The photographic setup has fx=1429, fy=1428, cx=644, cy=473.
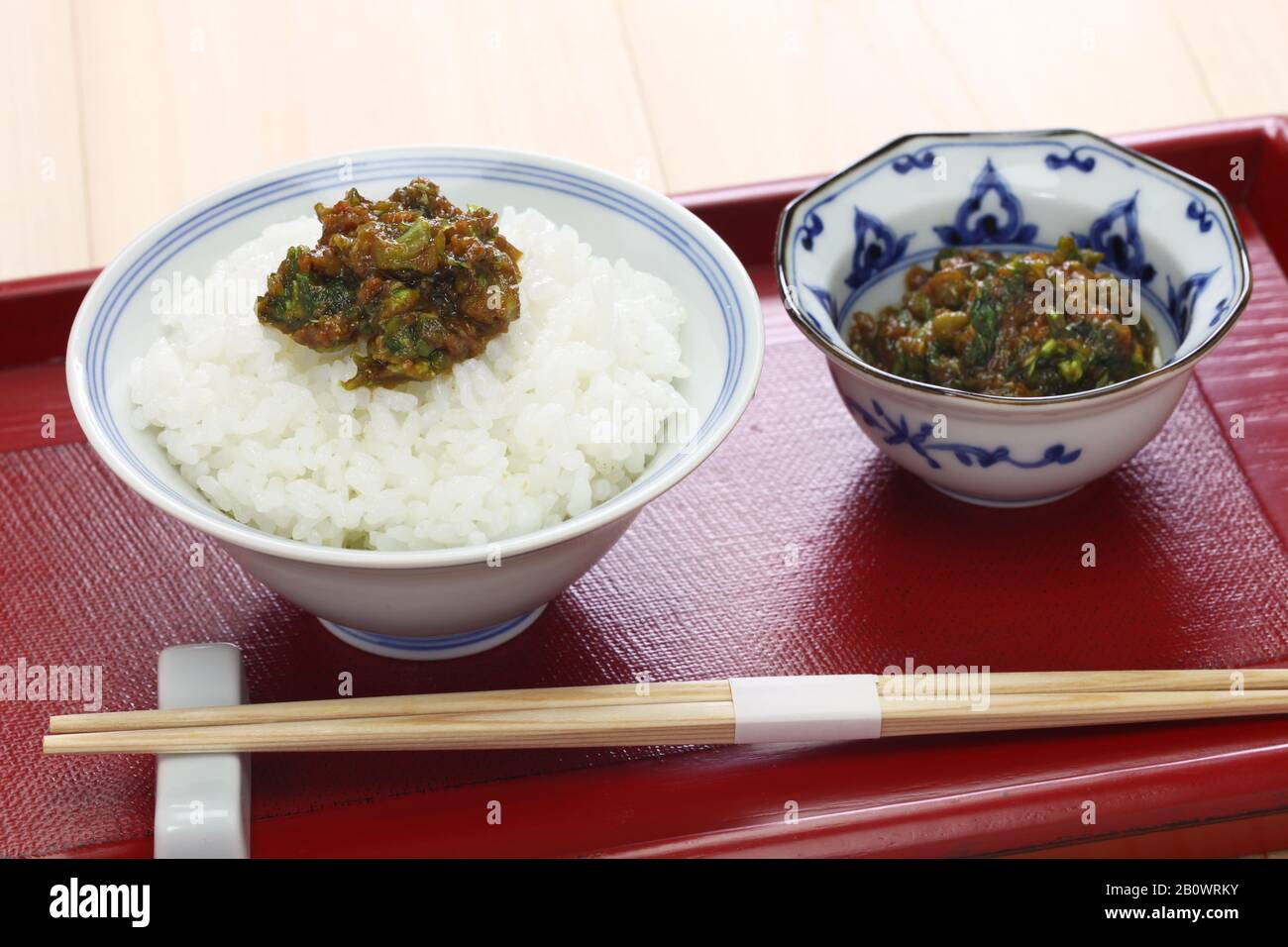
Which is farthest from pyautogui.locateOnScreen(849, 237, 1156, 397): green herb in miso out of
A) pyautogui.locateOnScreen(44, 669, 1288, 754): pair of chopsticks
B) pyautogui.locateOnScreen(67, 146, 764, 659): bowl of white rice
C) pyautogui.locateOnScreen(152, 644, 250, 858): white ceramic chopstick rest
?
pyautogui.locateOnScreen(152, 644, 250, 858): white ceramic chopstick rest

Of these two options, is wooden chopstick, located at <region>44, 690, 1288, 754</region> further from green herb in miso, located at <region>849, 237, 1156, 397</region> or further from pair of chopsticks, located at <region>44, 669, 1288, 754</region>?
green herb in miso, located at <region>849, 237, 1156, 397</region>

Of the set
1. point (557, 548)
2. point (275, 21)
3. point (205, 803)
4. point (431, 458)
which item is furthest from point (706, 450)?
point (275, 21)

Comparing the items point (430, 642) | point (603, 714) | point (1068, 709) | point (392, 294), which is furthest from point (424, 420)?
point (1068, 709)

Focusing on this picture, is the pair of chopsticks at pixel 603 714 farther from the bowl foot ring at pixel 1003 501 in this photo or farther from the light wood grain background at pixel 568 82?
the light wood grain background at pixel 568 82

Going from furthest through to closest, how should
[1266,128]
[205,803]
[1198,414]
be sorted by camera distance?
[1266,128], [1198,414], [205,803]

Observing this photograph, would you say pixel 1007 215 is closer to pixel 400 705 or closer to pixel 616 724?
pixel 616 724

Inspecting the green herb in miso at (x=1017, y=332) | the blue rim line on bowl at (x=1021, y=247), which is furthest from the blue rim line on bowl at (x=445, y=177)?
the green herb in miso at (x=1017, y=332)
